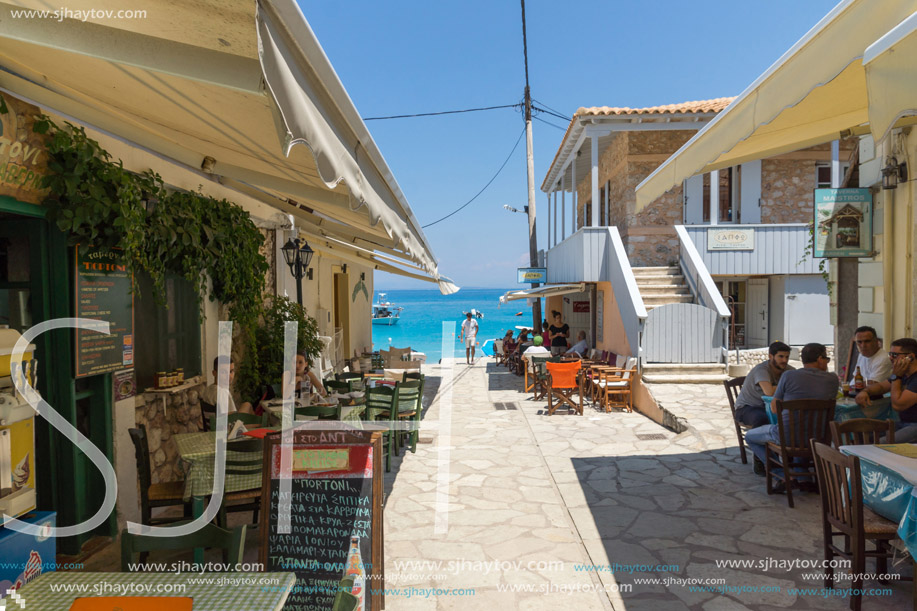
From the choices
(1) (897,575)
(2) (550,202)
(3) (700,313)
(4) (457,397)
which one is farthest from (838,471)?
(2) (550,202)

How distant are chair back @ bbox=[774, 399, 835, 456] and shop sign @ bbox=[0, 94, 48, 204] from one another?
5.80 m

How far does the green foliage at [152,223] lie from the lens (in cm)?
370

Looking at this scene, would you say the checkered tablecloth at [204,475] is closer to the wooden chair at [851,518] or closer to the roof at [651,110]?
the wooden chair at [851,518]

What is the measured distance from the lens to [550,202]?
22203mm

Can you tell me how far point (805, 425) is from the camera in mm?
5102

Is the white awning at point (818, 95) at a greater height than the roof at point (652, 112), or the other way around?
the roof at point (652, 112)

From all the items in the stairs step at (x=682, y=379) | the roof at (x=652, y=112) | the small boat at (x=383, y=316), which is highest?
the roof at (x=652, y=112)

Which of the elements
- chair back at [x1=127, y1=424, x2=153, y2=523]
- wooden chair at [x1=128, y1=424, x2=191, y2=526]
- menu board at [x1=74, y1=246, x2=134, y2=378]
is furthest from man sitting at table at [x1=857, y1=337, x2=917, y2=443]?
menu board at [x1=74, y1=246, x2=134, y2=378]

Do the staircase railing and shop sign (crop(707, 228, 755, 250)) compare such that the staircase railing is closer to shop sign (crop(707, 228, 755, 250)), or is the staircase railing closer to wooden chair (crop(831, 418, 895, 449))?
shop sign (crop(707, 228, 755, 250))

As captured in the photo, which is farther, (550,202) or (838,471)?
(550,202)

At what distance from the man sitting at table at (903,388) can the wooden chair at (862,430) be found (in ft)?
3.28

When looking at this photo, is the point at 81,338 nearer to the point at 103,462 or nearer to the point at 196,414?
the point at 103,462

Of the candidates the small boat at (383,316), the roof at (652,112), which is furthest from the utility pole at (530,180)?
the small boat at (383,316)

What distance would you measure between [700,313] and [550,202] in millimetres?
12209
